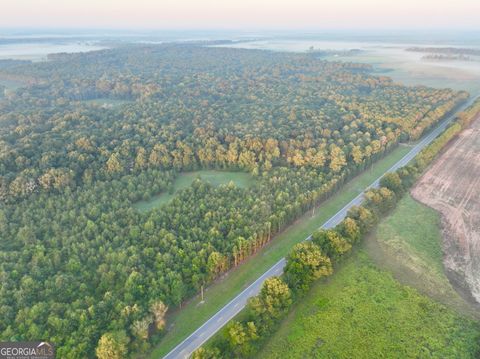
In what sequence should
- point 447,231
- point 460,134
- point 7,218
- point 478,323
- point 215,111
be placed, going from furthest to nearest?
point 215,111
point 460,134
point 447,231
point 7,218
point 478,323


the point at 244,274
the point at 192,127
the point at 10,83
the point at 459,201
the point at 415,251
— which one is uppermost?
the point at 10,83

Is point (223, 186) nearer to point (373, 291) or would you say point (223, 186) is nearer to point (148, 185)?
point (148, 185)

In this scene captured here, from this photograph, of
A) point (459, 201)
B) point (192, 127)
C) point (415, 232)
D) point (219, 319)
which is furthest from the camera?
point (192, 127)

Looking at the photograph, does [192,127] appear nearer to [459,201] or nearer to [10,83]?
[459,201]

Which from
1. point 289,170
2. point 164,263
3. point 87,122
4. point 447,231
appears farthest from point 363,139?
point 87,122

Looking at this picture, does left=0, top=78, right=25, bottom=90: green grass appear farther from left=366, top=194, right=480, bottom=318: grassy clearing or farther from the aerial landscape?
left=366, top=194, right=480, bottom=318: grassy clearing

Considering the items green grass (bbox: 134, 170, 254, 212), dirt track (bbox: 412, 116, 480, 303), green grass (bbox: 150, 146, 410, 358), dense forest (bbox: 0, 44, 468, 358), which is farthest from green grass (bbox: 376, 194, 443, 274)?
green grass (bbox: 134, 170, 254, 212)

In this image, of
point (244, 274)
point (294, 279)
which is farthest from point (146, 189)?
point (294, 279)

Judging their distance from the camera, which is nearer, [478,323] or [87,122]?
[478,323]
